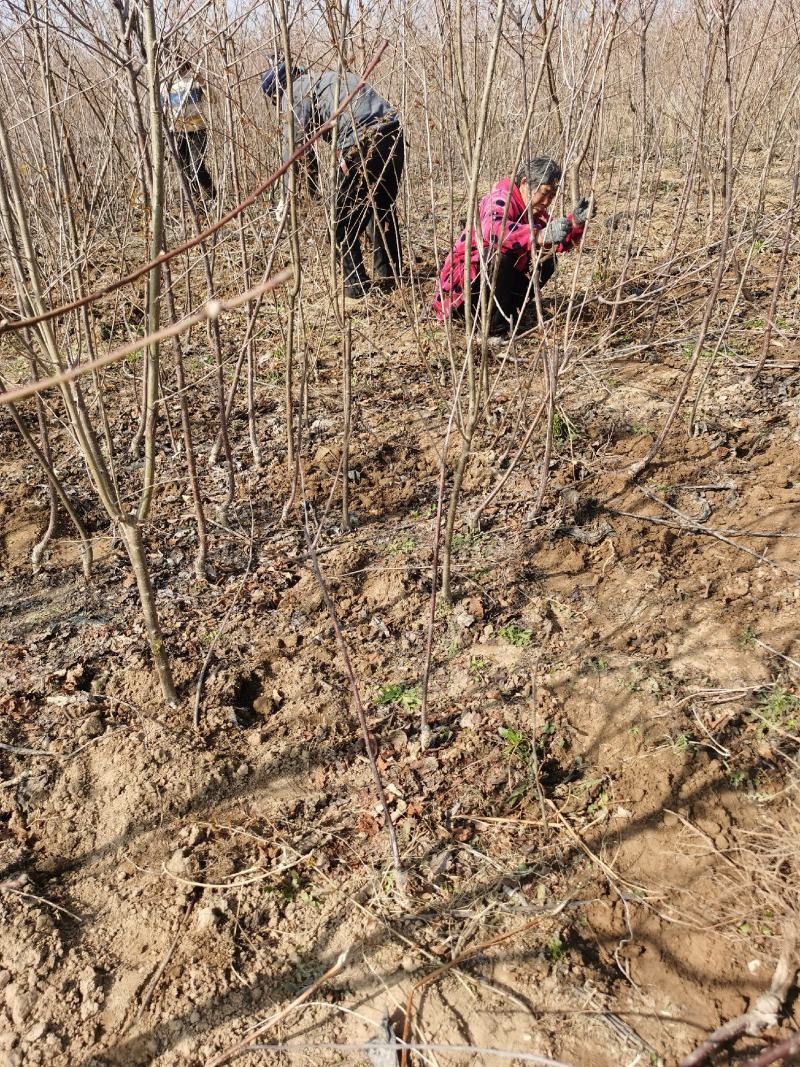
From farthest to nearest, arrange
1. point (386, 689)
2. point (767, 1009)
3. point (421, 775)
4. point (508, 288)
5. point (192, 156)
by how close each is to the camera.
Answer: point (508, 288) < point (192, 156) < point (386, 689) < point (421, 775) < point (767, 1009)

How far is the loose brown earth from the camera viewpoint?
5.05 feet

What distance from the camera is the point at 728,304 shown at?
401 cm

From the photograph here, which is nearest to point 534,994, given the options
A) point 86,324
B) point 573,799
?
point 573,799

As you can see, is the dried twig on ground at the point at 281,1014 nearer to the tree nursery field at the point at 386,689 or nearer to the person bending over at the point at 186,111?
the tree nursery field at the point at 386,689

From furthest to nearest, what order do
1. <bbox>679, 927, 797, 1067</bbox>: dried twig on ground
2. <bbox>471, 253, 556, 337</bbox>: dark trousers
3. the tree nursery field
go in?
<bbox>471, 253, 556, 337</bbox>: dark trousers, the tree nursery field, <bbox>679, 927, 797, 1067</bbox>: dried twig on ground

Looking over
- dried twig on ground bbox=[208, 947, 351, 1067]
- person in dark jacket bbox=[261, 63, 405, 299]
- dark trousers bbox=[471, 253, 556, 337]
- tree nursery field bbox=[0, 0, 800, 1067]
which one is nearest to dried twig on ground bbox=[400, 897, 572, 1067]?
tree nursery field bbox=[0, 0, 800, 1067]

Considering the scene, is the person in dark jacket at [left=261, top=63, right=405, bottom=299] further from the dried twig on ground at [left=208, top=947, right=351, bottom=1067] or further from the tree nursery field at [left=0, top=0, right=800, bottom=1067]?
the dried twig on ground at [left=208, top=947, right=351, bottom=1067]

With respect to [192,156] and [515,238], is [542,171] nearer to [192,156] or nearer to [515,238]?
[515,238]

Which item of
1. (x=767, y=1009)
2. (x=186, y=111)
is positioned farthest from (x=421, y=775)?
(x=186, y=111)

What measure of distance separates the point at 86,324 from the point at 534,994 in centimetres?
219

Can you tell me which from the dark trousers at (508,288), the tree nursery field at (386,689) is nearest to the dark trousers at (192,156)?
the tree nursery field at (386,689)

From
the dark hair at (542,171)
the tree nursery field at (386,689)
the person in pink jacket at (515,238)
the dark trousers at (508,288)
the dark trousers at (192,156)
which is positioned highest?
the dark trousers at (192,156)

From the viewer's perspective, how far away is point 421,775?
6.45ft

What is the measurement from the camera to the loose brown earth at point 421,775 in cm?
154
